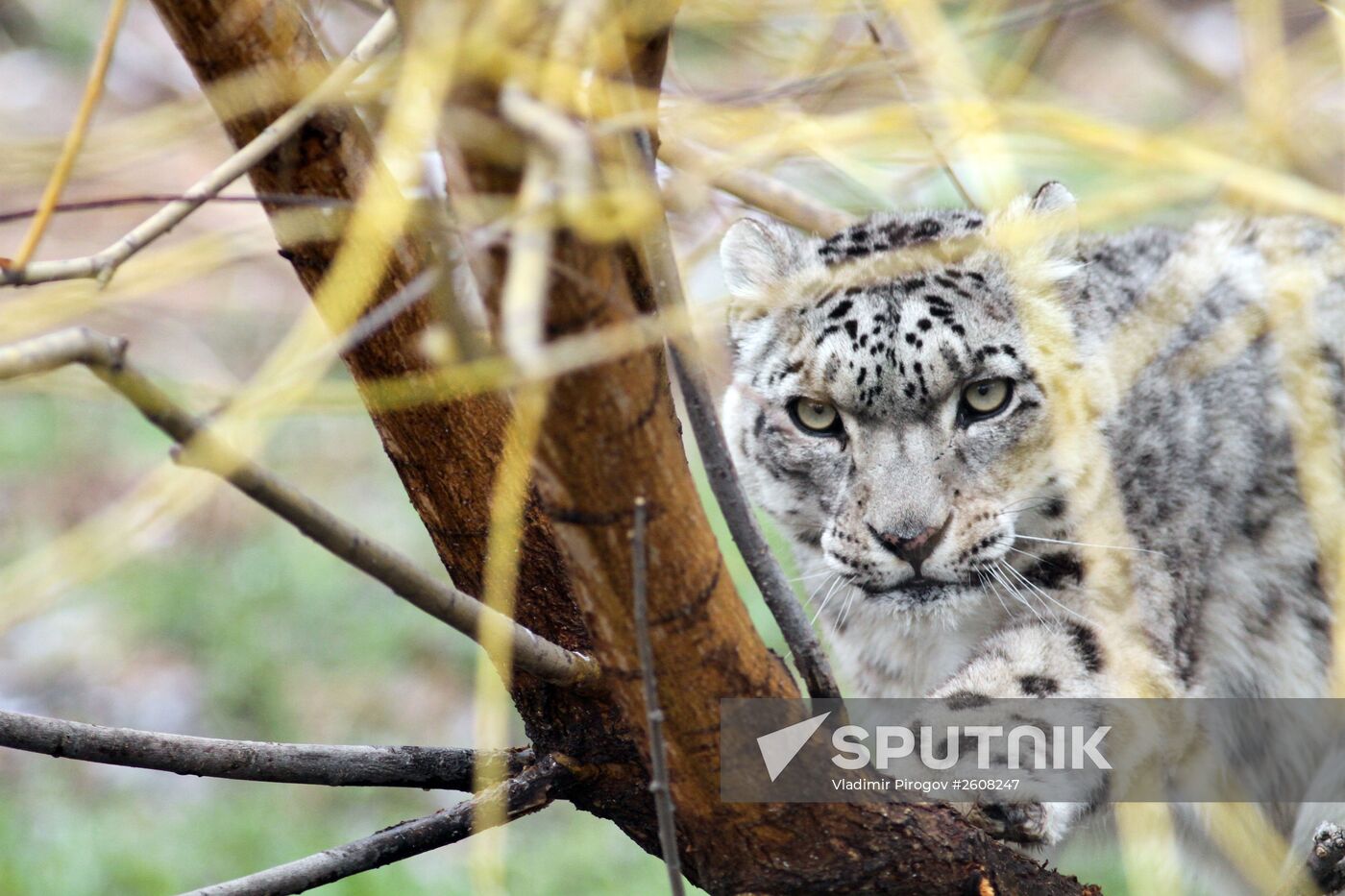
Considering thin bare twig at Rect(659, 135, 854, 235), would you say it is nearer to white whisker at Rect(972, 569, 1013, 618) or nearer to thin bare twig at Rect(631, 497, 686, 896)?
white whisker at Rect(972, 569, 1013, 618)

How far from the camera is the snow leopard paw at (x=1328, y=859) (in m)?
1.98

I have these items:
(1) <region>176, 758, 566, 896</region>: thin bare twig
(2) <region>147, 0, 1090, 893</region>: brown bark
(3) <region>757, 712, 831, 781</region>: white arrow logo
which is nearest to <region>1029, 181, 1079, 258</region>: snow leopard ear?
(2) <region>147, 0, 1090, 893</region>: brown bark

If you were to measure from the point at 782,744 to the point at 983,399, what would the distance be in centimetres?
112

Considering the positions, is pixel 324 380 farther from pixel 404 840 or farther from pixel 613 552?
pixel 613 552

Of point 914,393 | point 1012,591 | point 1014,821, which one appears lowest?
point 1014,821

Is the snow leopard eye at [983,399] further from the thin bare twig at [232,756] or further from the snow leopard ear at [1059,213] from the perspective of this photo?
the thin bare twig at [232,756]

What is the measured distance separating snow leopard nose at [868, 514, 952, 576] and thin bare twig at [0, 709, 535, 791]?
955 mm

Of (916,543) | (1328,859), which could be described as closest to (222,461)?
(916,543)

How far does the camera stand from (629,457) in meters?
1.34

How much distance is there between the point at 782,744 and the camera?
1.63 meters

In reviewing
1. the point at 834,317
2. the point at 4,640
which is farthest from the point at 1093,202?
the point at 4,640

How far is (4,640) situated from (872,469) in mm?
3942

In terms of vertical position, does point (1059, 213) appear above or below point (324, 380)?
above

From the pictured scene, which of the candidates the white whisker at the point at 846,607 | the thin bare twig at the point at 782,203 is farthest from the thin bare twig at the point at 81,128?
the thin bare twig at the point at 782,203
